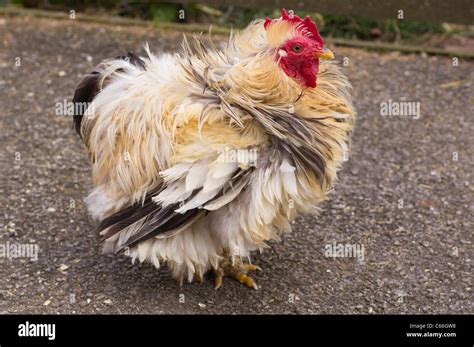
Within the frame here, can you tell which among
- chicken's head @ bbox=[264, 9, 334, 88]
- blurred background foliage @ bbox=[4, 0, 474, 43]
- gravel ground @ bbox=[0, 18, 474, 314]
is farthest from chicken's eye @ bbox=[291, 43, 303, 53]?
blurred background foliage @ bbox=[4, 0, 474, 43]

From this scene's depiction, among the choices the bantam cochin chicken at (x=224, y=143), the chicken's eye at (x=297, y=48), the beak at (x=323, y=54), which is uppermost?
the chicken's eye at (x=297, y=48)

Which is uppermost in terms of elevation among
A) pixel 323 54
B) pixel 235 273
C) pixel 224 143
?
pixel 323 54

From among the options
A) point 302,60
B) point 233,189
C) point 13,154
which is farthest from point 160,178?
point 13,154

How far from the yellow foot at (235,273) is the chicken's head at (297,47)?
1.33 m

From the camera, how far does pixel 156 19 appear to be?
325 inches

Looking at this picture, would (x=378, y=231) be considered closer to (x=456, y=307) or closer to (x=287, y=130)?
(x=456, y=307)

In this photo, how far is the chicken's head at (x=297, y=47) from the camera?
3871 mm

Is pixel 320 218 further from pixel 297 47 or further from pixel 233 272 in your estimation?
pixel 297 47

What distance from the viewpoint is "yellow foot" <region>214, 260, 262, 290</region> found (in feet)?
15.1

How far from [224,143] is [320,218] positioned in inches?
65.8

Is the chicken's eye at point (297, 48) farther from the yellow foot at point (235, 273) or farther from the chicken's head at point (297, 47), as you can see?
the yellow foot at point (235, 273)

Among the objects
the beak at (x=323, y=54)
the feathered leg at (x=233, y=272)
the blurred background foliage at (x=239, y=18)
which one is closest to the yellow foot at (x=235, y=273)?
the feathered leg at (x=233, y=272)

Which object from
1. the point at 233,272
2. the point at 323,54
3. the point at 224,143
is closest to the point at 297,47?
the point at 323,54

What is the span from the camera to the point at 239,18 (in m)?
8.54
